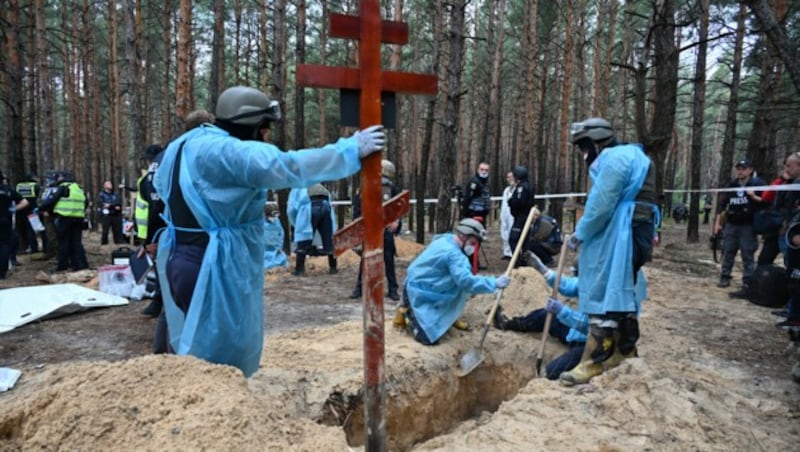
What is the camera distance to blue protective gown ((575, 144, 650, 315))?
3.84 meters

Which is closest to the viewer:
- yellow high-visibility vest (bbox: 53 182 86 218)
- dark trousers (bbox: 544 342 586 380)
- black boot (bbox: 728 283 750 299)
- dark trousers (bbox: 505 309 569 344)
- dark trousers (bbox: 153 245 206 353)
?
dark trousers (bbox: 153 245 206 353)

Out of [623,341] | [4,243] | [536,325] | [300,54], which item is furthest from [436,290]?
[300,54]

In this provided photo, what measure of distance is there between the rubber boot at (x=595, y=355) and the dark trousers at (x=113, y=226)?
12949mm

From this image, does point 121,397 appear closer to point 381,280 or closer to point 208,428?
point 208,428

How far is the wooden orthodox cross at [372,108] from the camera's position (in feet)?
7.57

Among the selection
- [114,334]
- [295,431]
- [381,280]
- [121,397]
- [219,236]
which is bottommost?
[114,334]

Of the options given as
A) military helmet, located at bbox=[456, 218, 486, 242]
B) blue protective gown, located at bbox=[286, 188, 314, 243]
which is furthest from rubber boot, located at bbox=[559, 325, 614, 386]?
blue protective gown, located at bbox=[286, 188, 314, 243]

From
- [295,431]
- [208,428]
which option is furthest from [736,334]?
[208,428]

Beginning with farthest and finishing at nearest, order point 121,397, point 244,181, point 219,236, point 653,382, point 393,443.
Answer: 1. point 393,443
2. point 653,382
3. point 219,236
4. point 244,181
5. point 121,397

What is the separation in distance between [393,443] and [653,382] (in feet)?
6.68

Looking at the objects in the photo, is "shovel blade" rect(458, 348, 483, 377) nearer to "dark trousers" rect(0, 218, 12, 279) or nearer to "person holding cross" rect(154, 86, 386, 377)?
"person holding cross" rect(154, 86, 386, 377)

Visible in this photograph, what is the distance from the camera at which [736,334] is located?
212 inches

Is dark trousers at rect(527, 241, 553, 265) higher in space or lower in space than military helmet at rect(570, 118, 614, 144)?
lower

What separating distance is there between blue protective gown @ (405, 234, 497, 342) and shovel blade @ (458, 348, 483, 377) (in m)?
0.31
